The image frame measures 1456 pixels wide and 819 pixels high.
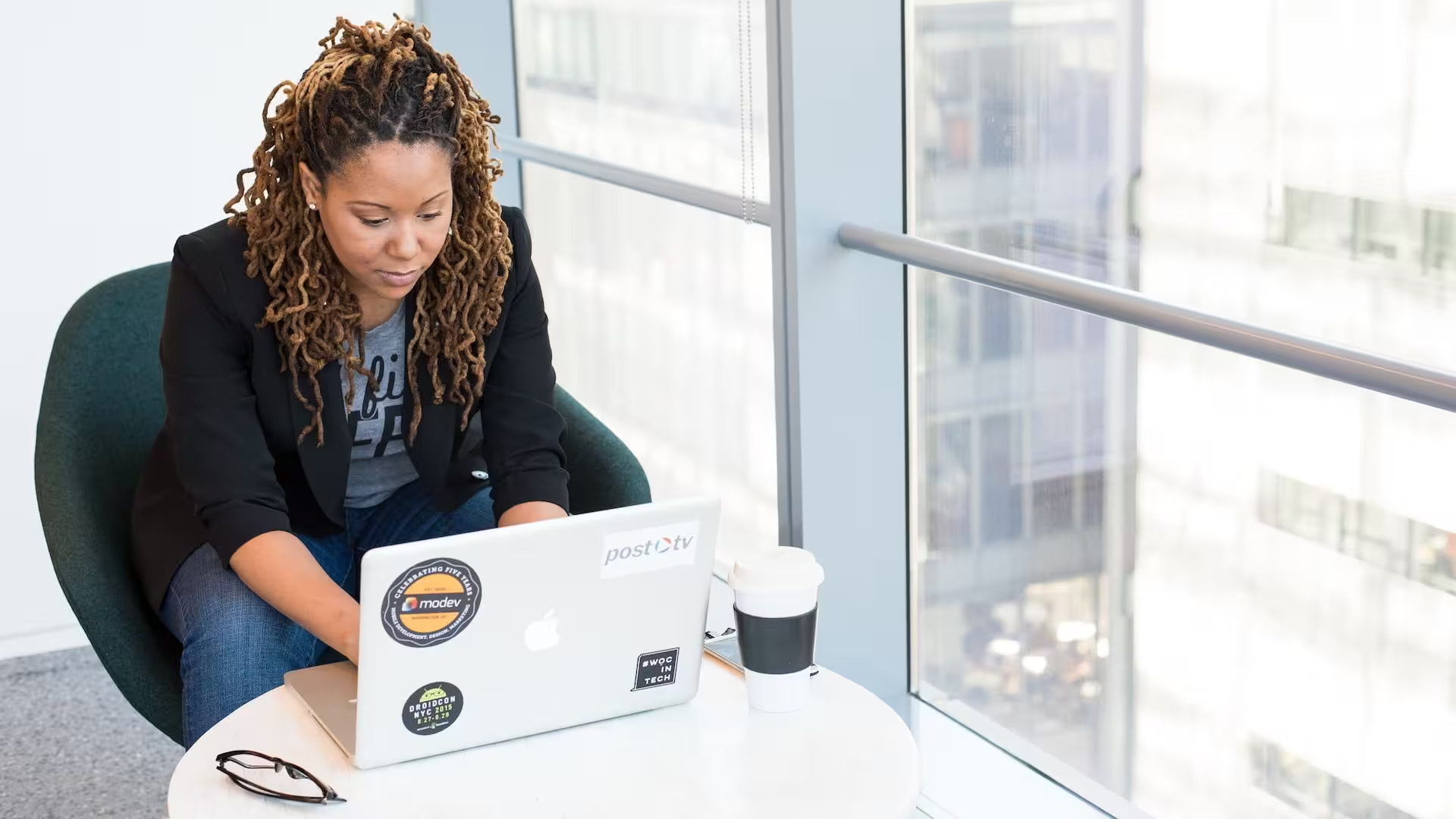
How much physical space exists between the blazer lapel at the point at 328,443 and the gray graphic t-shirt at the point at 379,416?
0.02 metres

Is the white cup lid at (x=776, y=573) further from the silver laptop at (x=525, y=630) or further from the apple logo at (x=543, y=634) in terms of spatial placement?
the apple logo at (x=543, y=634)

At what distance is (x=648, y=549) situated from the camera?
1229 mm

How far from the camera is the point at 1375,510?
1.73m

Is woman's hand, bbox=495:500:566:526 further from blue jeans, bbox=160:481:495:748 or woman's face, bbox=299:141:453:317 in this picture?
woman's face, bbox=299:141:453:317

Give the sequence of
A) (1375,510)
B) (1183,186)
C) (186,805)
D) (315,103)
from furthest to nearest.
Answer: (1183,186), (1375,510), (315,103), (186,805)

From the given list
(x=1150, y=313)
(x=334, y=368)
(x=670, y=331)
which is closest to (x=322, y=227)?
(x=334, y=368)

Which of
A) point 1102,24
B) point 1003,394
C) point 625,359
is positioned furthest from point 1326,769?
point 625,359

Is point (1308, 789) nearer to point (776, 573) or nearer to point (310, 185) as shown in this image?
point (776, 573)

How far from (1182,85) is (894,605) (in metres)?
0.83

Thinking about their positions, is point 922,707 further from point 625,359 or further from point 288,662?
point 625,359

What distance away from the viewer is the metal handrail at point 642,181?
204cm

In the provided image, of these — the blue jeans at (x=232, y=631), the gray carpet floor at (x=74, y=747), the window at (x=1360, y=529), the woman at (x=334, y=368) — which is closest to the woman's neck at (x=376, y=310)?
the woman at (x=334, y=368)

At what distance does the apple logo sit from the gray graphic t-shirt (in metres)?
0.54

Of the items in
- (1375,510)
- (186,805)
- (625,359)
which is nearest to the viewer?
(186,805)
